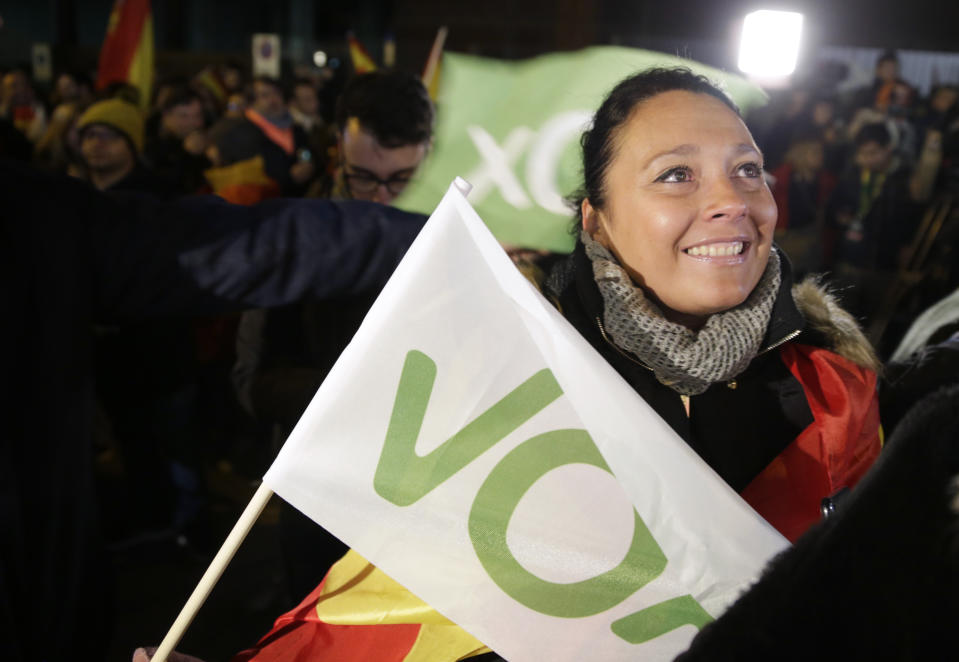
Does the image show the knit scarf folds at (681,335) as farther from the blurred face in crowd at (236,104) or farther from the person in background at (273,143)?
the blurred face in crowd at (236,104)

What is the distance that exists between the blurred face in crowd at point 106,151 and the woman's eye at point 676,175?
303 centimetres

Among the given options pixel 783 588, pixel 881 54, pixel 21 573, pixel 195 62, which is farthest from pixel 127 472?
pixel 195 62

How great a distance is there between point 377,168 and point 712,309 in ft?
5.21

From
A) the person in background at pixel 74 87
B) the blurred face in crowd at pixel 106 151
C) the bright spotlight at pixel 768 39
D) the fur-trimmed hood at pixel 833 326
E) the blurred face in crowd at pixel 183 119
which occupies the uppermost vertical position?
the bright spotlight at pixel 768 39

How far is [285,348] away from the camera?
2.86 meters

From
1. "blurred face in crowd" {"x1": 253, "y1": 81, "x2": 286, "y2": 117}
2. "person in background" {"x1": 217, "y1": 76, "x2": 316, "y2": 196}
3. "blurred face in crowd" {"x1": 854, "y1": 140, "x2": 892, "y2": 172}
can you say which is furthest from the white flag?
"blurred face in crowd" {"x1": 854, "y1": 140, "x2": 892, "y2": 172}

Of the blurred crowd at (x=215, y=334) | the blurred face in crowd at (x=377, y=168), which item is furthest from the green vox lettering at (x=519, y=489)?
the blurred face in crowd at (x=377, y=168)

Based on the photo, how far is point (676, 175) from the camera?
1708 mm

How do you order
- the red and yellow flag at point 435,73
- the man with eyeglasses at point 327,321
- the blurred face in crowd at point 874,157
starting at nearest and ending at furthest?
the man with eyeglasses at point 327,321, the red and yellow flag at point 435,73, the blurred face in crowd at point 874,157

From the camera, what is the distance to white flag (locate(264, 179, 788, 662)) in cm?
141

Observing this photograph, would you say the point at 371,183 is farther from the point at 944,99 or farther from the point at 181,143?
the point at 944,99

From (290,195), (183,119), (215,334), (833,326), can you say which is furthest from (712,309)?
(183,119)

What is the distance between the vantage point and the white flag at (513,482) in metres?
1.41

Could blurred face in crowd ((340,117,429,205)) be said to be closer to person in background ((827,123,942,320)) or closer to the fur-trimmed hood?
the fur-trimmed hood
